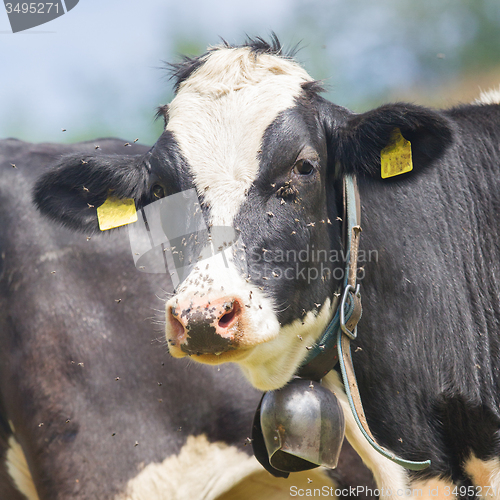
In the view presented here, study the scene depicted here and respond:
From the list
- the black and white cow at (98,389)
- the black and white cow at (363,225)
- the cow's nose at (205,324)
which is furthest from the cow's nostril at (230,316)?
the black and white cow at (98,389)

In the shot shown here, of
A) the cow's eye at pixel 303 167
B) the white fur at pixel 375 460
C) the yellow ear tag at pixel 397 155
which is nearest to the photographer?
the cow's eye at pixel 303 167

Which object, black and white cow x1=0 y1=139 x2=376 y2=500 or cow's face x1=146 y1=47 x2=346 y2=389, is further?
black and white cow x1=0 y1=139 x2=376 y2=500

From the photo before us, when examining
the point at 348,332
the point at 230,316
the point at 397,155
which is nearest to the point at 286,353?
the point at 348,332

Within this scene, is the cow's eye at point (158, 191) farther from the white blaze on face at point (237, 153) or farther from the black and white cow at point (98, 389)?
the black and white cow at point (98, 389)

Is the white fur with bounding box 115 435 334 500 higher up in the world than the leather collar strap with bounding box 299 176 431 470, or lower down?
lower down

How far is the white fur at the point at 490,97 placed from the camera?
3.29m

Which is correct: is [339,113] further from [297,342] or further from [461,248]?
[297,342]

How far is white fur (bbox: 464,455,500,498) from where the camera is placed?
268 centimetres

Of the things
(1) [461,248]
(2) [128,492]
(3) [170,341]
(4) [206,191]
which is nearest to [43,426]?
(2) [128,492]

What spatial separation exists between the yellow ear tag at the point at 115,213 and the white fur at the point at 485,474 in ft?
6.98

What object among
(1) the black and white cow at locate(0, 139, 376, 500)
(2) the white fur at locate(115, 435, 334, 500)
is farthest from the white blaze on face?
(2) the white fur at locate(115, 435, 334, 500)

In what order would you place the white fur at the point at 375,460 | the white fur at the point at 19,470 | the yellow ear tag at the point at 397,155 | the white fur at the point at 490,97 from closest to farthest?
the yellow ear tag at the point at 397,155, the white fur at the point at 375,460, the white fur at the point at 490,97, the white fur at the point at 19,470

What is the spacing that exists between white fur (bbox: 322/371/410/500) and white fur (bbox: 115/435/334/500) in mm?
666

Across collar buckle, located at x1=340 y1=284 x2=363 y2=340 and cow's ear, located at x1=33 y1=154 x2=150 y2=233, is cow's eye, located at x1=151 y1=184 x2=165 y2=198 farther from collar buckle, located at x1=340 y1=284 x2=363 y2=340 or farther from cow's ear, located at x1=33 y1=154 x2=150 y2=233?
collar buckle, located at x1=340 y1=284 x2=363 y2=340
